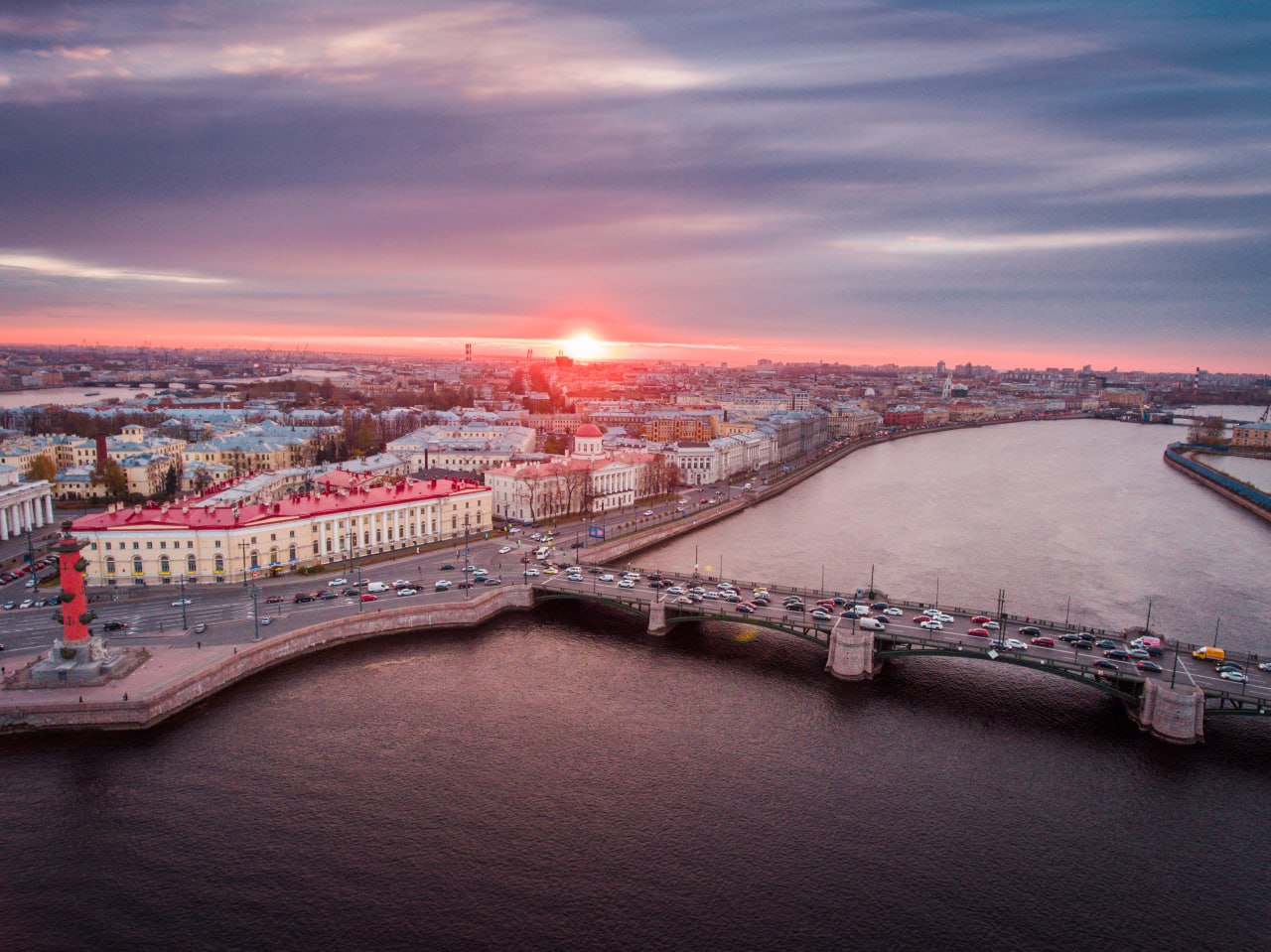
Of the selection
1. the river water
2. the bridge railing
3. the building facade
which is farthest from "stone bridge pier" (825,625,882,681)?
the building facade

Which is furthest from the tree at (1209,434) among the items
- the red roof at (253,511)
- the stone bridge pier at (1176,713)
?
the red roof at (253,511)

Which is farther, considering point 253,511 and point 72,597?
point 253,511

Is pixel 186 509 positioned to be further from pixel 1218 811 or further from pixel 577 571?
pixel 1218 811

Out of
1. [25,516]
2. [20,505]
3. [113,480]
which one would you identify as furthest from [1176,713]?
[113,480]

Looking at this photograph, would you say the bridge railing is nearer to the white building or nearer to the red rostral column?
the red rostral column

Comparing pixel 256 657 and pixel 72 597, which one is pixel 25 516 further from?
pixel 256 657

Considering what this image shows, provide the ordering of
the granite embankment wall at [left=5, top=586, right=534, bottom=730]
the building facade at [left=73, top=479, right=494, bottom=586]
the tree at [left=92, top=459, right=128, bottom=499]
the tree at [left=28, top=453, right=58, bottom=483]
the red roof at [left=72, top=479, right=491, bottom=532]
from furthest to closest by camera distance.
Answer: the tree at [left=28, top=453, right=58, bottom=483], the tree at [left=92, top=459, right=128, bottom=499], the red roof at [left=72, top=479, right=491, bottom=532], the building facade at [left=73, top=479, right=494, bottom=586], the granite embankment wall at [left=5, top=586, right=534, bottom=730]
